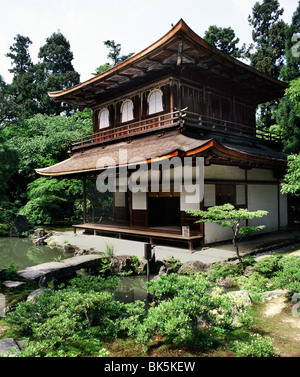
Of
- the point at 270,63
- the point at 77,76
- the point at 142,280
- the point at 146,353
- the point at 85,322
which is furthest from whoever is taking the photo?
the point at 77,76

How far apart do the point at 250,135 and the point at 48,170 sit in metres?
10.8

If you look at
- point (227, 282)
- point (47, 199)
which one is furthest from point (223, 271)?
point (47, 199)

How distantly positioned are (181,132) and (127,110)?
451cm

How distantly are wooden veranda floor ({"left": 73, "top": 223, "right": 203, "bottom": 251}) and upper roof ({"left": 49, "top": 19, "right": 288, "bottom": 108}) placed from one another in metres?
6.15

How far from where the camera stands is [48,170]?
593 inches

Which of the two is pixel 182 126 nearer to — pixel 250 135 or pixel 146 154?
pixel 146 154

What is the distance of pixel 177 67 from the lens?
1145 cm

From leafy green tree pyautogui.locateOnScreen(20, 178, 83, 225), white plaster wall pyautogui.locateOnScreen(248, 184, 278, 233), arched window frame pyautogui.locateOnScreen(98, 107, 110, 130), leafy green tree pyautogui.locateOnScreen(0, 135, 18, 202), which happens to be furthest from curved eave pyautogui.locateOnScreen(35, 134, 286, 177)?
leafy green tree pyautogui.locateOnScreen(0, 135, 18, 202)

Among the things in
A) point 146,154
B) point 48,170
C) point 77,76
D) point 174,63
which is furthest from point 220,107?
point 77,76

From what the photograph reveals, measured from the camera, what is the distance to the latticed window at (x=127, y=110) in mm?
13856

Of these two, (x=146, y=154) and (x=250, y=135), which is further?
(x=250, y=135)

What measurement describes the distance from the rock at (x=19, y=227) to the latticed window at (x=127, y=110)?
8.96 metres

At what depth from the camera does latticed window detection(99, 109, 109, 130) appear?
1545cm
